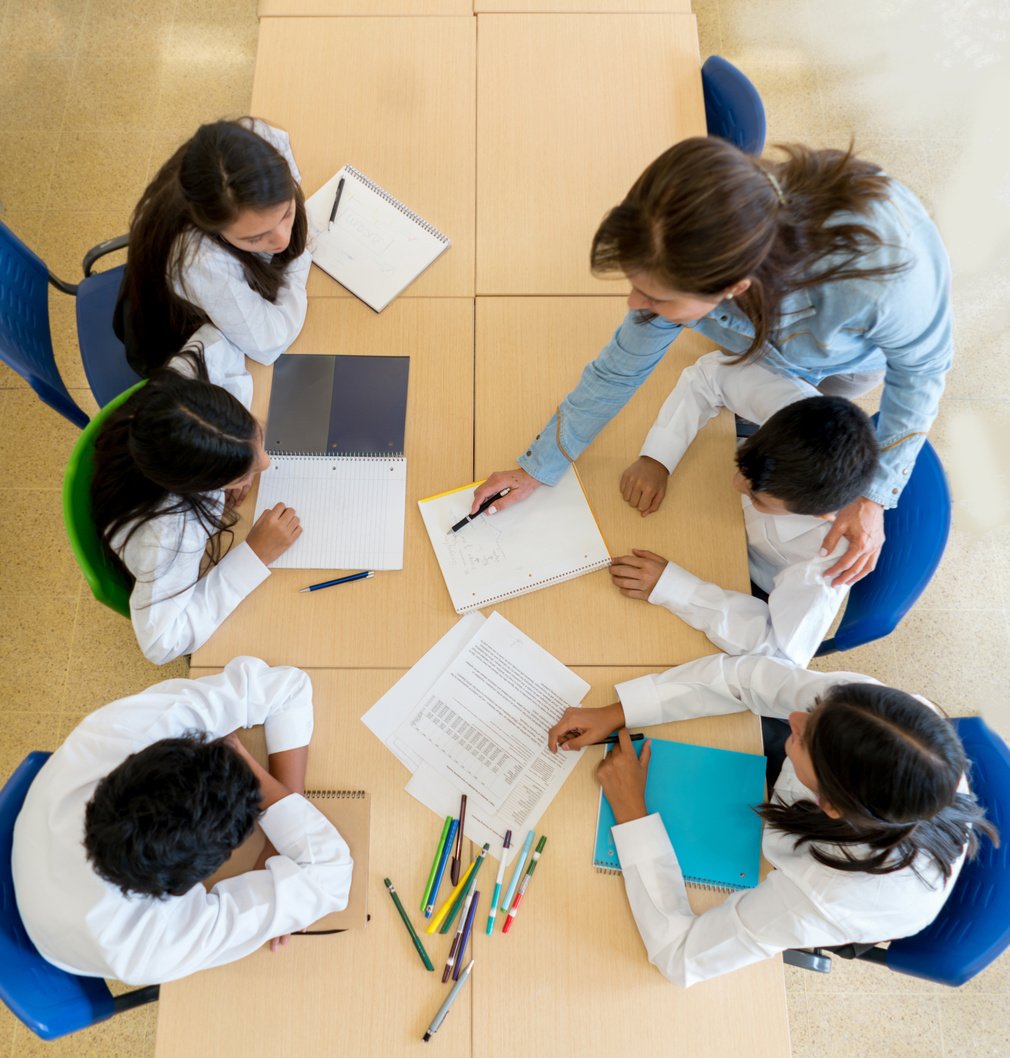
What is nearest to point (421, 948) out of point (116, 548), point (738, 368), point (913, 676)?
point (116, 548)

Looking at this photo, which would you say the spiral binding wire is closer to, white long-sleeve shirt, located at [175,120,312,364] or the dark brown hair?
white long-sleeve shirt, located at [175,120,312,364]

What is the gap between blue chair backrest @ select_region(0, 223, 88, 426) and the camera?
167cm

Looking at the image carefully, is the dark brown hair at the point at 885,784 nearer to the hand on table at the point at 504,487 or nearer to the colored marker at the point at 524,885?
the colored marker at the point at 524,885

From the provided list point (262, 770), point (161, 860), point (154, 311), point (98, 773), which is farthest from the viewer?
point (154, 311)

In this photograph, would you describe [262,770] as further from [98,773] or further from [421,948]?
[421,948]

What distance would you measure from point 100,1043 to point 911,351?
90.1 inches

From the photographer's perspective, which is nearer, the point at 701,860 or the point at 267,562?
the point at 701,860

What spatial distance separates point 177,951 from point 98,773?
294 millimetres

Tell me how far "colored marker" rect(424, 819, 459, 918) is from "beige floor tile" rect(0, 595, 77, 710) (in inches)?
54.0

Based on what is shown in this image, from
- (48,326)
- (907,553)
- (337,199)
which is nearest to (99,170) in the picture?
(48,326)

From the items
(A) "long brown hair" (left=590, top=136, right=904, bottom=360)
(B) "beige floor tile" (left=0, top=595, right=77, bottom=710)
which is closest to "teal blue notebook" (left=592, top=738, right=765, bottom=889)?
(A) "long brown hair" (left=590, top=136, right=904, bottom=360)

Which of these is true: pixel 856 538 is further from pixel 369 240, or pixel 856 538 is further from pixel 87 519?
pixel 87 519

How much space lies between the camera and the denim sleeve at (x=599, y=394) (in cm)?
138

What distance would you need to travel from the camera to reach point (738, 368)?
5.09 ft
